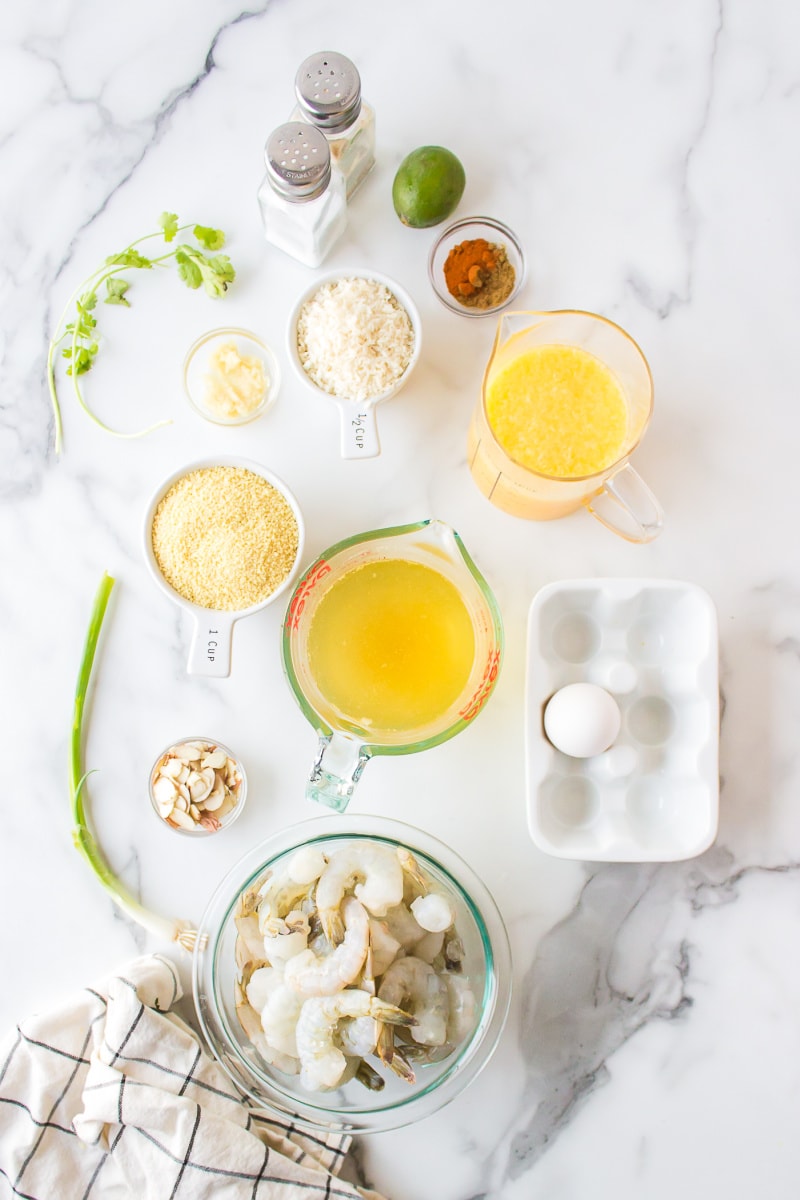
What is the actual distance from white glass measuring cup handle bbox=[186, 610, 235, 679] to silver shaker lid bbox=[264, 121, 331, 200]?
0.62m

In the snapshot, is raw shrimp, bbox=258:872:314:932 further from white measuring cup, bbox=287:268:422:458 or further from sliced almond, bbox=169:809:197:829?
white measuring cup, bbox=287:268:422:458

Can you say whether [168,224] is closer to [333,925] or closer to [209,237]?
[209,237]

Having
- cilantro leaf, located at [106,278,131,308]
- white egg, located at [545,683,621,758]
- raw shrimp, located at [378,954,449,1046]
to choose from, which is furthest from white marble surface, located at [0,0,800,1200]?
raw shrimp, located at [378,954,449,1046]

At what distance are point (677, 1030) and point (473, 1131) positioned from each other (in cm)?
35

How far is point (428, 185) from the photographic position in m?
1.39

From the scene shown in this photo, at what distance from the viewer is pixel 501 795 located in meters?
1.44

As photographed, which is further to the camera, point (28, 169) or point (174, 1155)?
point (28, 169)

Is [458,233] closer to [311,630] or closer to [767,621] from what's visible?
[311,630]

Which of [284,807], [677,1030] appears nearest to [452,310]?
[284,807]

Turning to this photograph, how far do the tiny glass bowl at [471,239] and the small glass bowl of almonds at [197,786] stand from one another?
2.56ft

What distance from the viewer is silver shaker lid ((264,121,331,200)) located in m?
1.29

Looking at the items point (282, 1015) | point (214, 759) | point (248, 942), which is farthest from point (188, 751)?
Answer: point (282, 1015)

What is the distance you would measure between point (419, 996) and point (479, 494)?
29.0 inches

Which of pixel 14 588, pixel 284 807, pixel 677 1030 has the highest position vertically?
pixel 14 588
